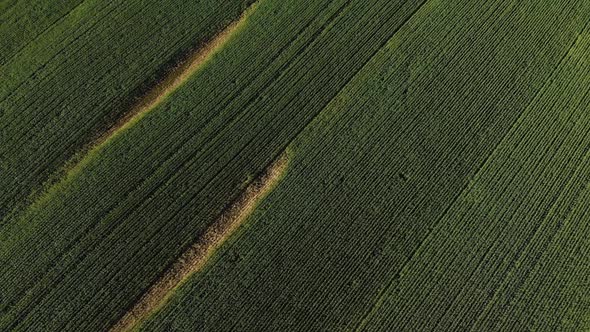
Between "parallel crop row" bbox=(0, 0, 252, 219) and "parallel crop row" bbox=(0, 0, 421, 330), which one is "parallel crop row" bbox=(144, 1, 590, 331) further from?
"parallel crop row" bbox=(0, 0, 252, 219)

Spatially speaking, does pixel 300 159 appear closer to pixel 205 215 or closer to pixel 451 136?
pixel 205 215

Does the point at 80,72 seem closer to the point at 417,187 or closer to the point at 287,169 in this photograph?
the point at 287,169

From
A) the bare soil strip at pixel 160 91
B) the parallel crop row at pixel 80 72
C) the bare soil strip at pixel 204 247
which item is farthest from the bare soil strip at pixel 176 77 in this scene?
the bare soil strip at pixel 204 247

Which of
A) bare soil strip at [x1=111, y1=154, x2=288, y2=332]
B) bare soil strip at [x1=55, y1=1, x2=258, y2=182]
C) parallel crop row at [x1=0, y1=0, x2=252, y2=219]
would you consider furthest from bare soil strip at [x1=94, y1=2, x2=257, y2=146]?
bare soil strip at [x1=111, y1=154, x2=288, y2=332]

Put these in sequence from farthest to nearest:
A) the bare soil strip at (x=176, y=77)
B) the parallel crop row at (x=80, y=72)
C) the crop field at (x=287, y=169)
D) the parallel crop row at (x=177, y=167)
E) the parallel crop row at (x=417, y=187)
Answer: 1. the bare soil strip at (x=176, y=77)
2. the parallel crop row at (x=80, y=72)
3. the parallel crop row at (x=417, y=187)
4. the crop field at (x=287, y=169)
5. the parallel crop row at (x=177, y=167)

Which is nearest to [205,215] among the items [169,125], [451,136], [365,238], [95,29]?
[169,125]

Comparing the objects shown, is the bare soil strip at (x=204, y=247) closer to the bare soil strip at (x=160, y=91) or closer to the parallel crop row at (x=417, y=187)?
the parallel crop row at (x=417, y=187)

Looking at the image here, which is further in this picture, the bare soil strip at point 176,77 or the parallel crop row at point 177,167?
the bare soil strip at point 176,77
